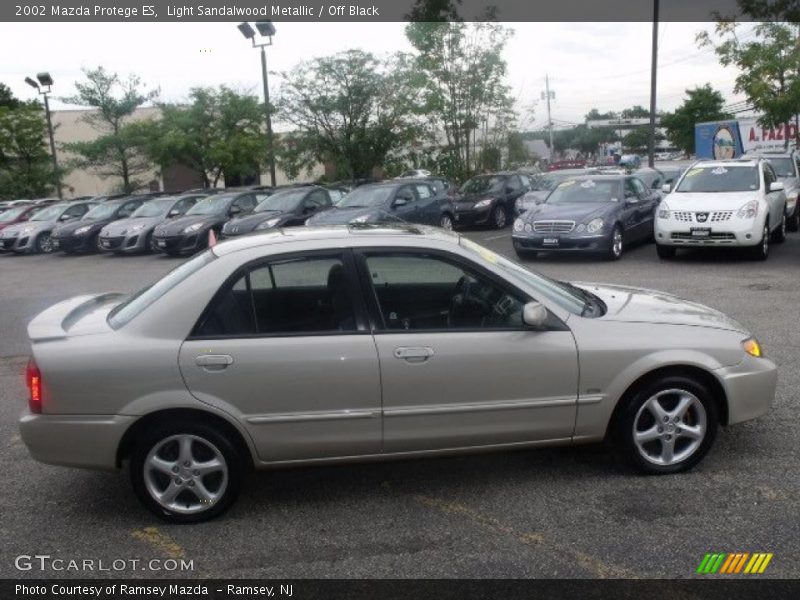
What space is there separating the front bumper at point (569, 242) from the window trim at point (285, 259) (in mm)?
10268

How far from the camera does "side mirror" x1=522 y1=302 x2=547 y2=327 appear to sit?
→ 426 centimetres

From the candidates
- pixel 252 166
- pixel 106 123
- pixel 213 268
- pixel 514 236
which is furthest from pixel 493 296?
pixel 106 123

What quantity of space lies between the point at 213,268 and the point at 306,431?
3.37ft

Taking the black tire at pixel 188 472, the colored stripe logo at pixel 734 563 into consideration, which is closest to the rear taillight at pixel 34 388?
the black tire at pixel 188 472

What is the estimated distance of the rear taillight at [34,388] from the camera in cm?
415

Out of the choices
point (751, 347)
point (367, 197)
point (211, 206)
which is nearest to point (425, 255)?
point (751, 347)

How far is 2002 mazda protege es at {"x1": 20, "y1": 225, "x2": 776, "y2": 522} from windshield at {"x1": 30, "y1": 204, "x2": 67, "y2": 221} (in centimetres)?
2223

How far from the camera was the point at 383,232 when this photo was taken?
469 cm

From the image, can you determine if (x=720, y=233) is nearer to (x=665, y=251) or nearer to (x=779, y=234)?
(x=665, y=251)

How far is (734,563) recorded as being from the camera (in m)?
3.68

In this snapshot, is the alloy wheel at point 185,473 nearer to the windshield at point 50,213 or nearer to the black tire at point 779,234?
the black tire at point 779,234

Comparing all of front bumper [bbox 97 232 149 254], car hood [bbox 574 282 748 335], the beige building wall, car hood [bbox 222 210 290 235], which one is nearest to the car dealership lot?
car hood [bbox 574 282 748 335]
